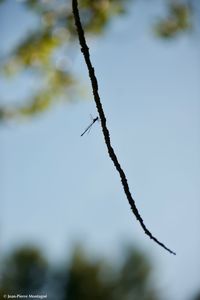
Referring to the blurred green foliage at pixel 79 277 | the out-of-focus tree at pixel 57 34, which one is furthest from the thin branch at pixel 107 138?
the blurred green foliage at pixel 79 277

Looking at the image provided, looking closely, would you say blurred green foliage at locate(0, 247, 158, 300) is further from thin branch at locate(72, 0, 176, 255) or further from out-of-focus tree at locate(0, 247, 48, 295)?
thin branch at locate(72, 0, 176, 255)

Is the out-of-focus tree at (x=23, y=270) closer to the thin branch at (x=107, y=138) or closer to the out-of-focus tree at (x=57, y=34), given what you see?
the out-of-focus tree at (x=57, y=34)

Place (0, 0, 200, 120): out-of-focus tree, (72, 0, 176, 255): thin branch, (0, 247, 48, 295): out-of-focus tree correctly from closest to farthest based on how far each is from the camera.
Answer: (72, 0, 176, 255): thin branch → (0, 0, 200, 120): out-of-focus tree → (0, 247, 48, 295): out-of-focus tree

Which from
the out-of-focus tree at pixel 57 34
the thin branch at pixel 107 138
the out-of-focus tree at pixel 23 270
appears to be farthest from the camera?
the out-of-focus tree at pixel 23 270

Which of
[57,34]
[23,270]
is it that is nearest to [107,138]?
[57,34]

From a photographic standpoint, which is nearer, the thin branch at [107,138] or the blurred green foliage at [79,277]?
the thin branch at [107,138]

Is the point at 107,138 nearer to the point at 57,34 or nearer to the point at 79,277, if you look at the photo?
the point at 57,34

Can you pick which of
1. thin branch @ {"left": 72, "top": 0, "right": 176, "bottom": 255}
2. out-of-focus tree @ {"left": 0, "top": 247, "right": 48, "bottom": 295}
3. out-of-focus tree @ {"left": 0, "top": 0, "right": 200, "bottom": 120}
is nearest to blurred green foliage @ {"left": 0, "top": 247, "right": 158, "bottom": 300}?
out-of-focus tree @ {"left": 0, "top": 247, "right": 48, "bottom": 295}

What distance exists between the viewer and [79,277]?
62.4ft

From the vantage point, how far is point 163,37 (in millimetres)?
5000

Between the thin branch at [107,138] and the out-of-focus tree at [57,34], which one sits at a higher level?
the out-of-focus tree at [57,34]

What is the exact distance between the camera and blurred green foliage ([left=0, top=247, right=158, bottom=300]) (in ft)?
58.6

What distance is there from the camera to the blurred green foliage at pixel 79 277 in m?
17.9

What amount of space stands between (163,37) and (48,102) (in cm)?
146
